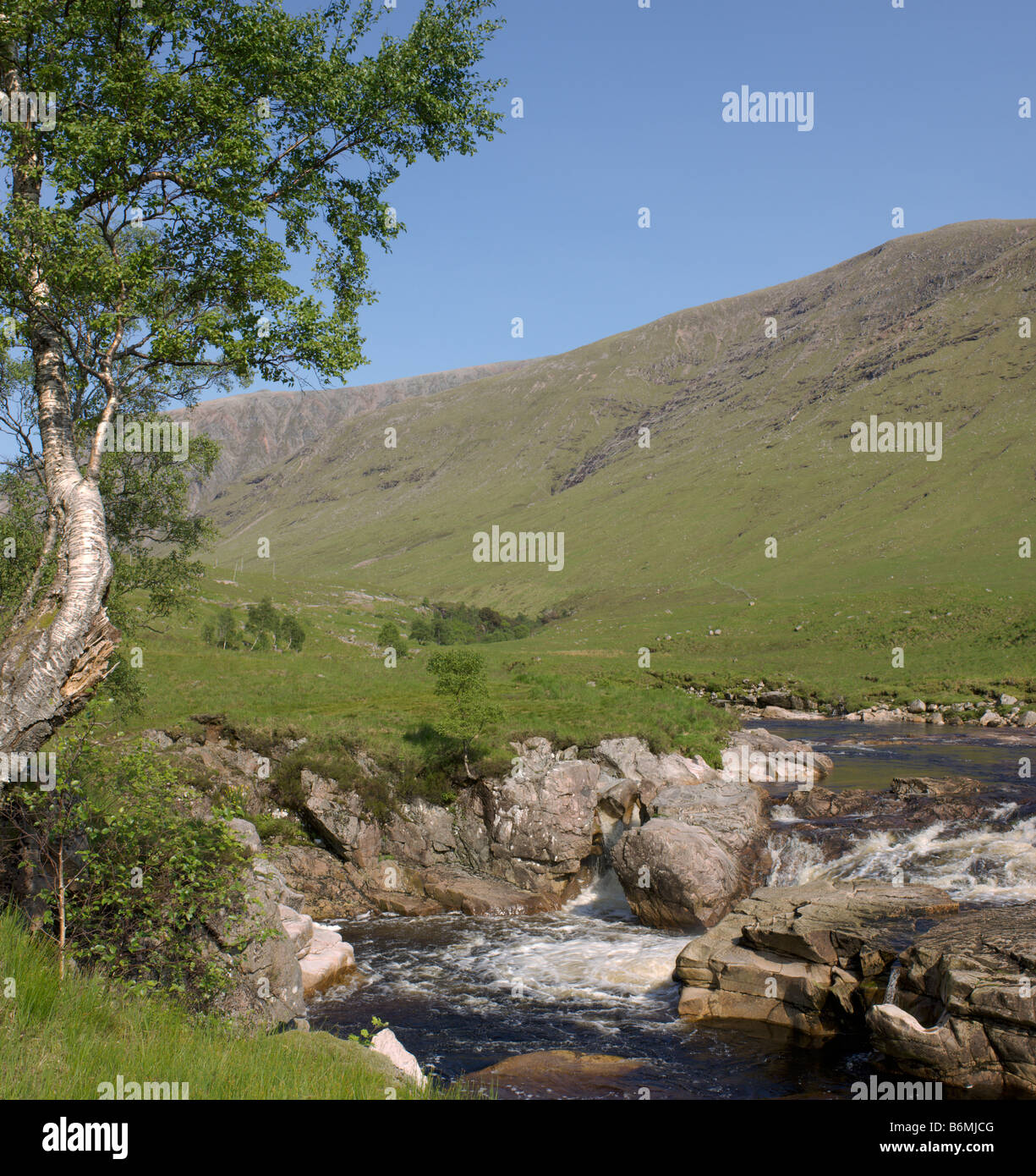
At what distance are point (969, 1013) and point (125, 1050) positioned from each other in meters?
14.8

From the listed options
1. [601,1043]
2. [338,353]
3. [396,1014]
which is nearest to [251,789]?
[396,1014]

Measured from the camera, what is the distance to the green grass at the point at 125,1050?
8.54 m

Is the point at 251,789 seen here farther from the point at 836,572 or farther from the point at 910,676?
the point at 836,572

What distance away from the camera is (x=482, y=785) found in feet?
103

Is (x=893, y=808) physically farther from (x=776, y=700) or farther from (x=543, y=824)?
(x=776, y=700)

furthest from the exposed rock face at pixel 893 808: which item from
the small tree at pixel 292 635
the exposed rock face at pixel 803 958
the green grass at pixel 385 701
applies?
the small tree at pixel 292 635

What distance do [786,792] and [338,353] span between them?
30.4m

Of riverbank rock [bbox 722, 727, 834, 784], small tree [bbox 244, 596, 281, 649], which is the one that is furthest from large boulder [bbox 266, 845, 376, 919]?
small tree [bbox 244, 596, 281, 649]

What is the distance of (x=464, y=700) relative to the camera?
3161 cm

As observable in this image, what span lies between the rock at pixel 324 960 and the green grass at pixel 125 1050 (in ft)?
30.5

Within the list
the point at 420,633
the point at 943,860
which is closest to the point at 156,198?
the point at 943,860

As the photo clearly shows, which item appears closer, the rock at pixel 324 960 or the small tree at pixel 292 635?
the rock at pixel 324 960

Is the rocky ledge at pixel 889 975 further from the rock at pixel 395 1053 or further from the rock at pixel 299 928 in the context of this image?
the rock at pixel 299 928

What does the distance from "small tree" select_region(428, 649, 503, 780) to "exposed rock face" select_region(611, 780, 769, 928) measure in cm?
766
